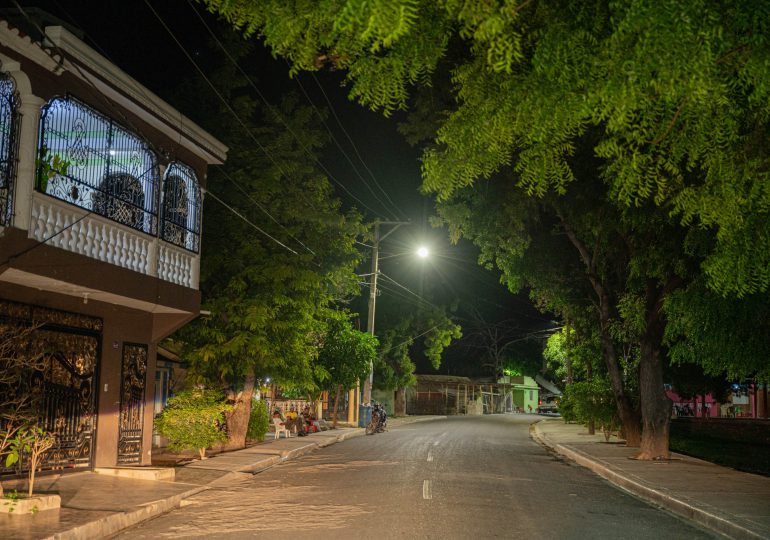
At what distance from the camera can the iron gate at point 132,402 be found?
17172 mm

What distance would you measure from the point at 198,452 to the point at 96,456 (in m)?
5.95

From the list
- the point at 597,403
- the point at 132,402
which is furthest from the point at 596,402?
the point at 132,402

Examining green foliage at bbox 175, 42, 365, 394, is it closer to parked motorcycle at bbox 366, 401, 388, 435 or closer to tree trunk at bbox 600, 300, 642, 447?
tree trunk at bbox 600, 300, 642, 447

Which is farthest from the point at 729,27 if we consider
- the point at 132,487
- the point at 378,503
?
the point at 132,487

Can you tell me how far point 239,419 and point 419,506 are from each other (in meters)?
14.0

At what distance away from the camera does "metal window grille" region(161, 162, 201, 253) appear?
56.1ft

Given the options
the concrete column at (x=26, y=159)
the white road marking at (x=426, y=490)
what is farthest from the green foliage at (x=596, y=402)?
the concrete column at (x=26, y=159)

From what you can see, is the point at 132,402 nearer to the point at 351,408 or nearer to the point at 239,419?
the point at 239,419

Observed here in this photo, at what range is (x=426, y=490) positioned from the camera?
46.4ft

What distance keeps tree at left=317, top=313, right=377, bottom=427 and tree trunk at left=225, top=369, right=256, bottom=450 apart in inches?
413

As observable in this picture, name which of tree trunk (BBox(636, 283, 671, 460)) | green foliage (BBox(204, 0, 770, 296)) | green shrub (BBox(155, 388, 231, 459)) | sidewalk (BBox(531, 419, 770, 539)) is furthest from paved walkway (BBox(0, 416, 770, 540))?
green foliage (BBox(204, 0, 770, 296))

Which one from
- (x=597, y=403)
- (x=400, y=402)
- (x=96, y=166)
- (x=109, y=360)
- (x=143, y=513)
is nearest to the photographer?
(x=143, y=513)

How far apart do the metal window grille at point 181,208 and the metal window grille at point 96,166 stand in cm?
63

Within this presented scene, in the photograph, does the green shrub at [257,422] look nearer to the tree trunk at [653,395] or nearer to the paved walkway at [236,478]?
the paved walkway at [236,478]
